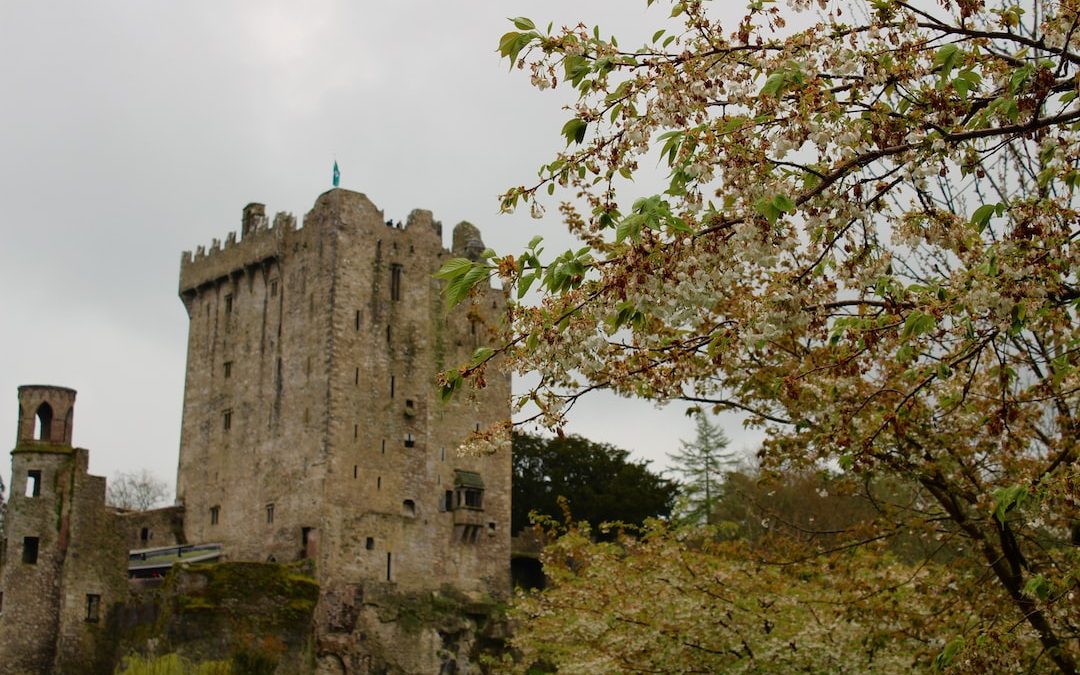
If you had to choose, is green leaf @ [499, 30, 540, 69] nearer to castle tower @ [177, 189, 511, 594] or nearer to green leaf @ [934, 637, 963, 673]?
green leaf @ [934, 637, 963, 673]

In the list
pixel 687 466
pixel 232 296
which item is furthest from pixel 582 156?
pixel 687 466

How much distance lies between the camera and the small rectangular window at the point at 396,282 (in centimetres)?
5469

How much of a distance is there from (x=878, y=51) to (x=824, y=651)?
13.8 meters

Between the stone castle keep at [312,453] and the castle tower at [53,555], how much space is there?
5cm

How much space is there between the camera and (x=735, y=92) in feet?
29.2

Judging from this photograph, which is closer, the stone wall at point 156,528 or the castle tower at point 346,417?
the castle tower at point 346,417

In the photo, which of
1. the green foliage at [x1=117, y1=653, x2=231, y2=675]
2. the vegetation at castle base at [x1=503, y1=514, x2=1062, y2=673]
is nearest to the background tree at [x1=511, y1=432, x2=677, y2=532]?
the green foliage at [x1=117, y1=653, x2=231, y2=675]

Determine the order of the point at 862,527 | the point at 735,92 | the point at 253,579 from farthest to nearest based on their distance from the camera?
1. the point at 253,579
2. the point at 862,527
3. the point at 735,92

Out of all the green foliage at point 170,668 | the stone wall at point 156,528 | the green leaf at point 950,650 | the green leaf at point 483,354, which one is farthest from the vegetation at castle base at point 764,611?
the stone wall at point 156,528

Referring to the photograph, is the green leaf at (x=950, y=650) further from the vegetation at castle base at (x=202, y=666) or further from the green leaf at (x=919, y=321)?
the vegetation at castle base at (x=202, y=666)

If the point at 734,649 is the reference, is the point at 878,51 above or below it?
above

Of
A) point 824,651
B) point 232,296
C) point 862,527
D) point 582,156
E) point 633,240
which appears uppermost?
point 232,296

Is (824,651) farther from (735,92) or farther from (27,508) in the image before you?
(27,508)

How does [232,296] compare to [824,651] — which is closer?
[824,651]
